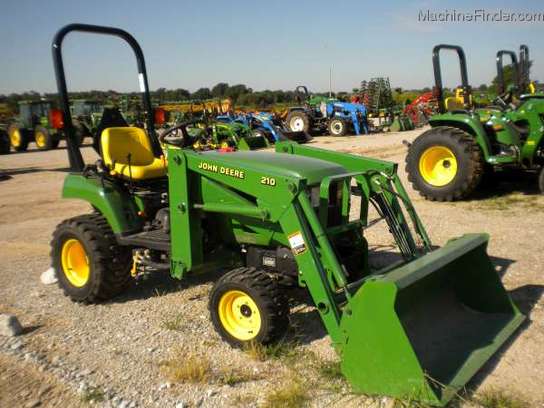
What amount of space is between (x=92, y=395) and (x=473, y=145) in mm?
5993

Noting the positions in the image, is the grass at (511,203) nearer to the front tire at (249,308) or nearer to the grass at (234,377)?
the front tire at (249,308)

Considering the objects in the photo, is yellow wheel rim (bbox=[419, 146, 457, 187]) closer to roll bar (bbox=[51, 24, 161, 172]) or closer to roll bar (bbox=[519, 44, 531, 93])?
roll bar (bbox=[519, 44, 531, 93])

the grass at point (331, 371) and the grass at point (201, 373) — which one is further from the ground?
the grass at point (201, 373)

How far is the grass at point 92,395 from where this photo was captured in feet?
9.02

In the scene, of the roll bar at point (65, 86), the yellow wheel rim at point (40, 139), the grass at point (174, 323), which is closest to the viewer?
the grass at point (174, 323)

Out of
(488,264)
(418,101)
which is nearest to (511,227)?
(488,264)

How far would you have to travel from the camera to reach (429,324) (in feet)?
10.6

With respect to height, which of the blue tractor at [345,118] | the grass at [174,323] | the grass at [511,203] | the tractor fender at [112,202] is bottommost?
the grass at [174,323]

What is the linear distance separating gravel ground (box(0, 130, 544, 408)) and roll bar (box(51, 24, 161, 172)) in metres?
1.23

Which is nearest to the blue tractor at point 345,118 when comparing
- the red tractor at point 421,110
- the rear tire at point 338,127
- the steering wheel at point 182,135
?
the rear tire at point 338,127

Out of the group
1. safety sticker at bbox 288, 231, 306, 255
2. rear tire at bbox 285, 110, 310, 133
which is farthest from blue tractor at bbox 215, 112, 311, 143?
safety sticker at bbox 288, 231, 306, 255

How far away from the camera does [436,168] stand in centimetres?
767

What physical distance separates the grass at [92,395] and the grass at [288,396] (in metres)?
0.90

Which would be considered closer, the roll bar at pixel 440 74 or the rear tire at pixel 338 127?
the roll bar at pixel 440 74
